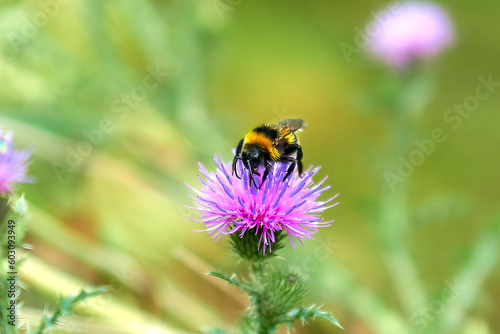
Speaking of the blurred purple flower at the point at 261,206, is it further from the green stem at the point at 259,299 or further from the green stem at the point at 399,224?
the green stem at the point at 399,224

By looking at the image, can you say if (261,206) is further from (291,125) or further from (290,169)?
(291,125)

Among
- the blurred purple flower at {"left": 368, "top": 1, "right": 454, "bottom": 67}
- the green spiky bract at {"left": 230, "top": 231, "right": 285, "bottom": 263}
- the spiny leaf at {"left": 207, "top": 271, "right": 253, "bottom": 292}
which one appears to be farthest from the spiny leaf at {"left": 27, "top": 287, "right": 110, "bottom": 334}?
the blurred purple flower at {"left": 368, "top": 1, "right": 454, "bottom": 67}

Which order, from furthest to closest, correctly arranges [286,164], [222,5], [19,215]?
[222,5] → [286,164] → [19,215]

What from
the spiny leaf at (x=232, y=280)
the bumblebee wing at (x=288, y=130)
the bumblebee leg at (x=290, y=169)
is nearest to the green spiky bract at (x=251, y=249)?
the spiny leaf at (x=232, y=280)

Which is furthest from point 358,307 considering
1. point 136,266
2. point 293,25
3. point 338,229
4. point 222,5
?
point 293,25

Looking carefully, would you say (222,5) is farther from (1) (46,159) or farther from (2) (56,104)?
(1) (46,159)

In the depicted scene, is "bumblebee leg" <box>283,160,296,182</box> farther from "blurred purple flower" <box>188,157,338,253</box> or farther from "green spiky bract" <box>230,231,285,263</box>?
"green spiky bract" <box>230,231,285,263</box>
